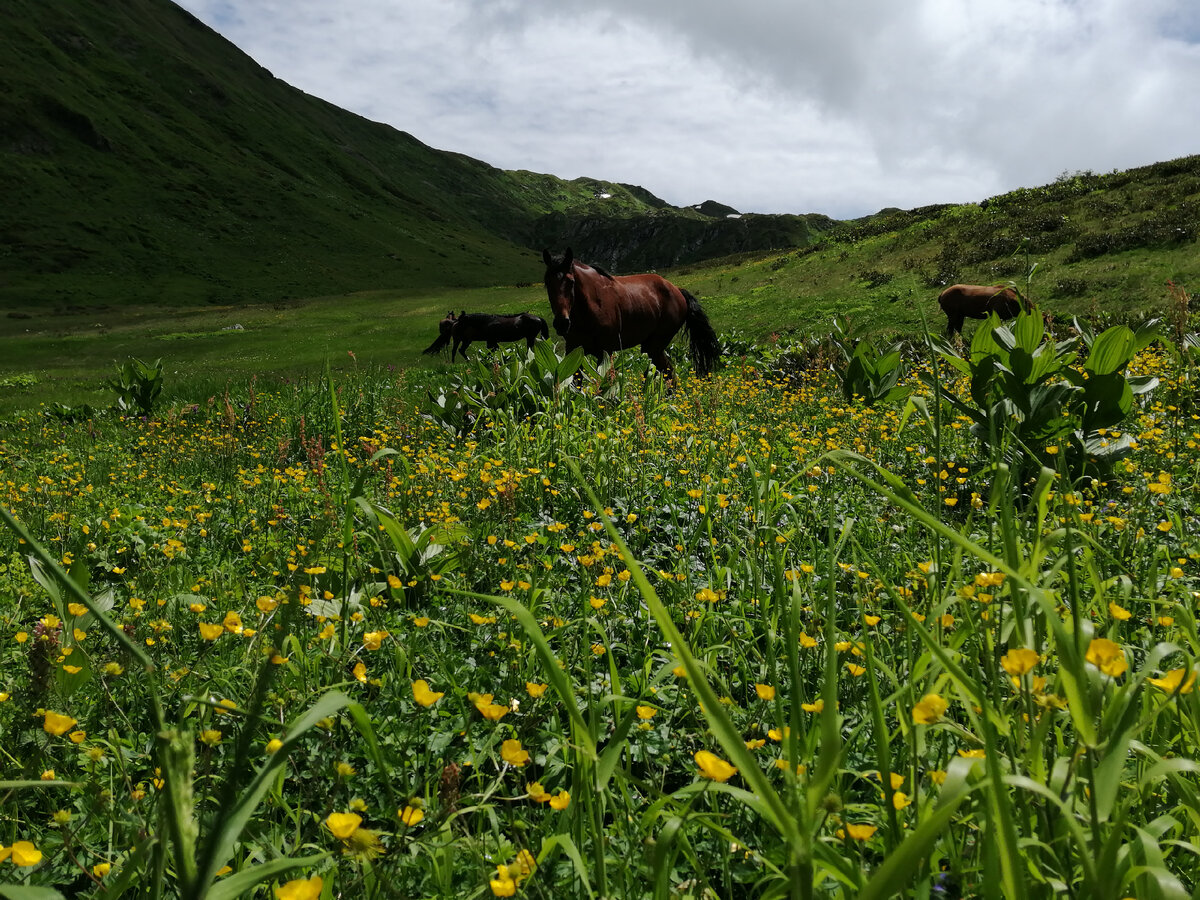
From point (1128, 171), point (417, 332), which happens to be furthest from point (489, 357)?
point (1128, 171)

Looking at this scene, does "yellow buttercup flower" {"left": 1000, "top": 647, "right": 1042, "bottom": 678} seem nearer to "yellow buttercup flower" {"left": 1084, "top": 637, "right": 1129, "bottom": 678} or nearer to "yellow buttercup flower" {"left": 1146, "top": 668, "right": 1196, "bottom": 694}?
"yellow buttercup flower" {"left": 1084, "top": 637, "right": 1129, "bottom": 678}

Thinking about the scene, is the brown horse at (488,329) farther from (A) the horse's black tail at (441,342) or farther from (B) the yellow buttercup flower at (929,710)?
(B) the yellow buttercup flower at (929,710)

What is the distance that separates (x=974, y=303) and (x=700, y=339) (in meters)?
5.91

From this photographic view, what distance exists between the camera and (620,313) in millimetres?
Result: 10898

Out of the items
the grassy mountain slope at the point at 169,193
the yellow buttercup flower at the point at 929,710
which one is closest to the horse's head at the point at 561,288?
the yellow buttercup flower at the point at 929,710

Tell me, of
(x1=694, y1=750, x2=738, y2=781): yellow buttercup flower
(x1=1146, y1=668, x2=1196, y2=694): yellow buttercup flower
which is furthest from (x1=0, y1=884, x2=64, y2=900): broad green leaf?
(x1=1146, y1=668, x2=1196, y2=694): yellow buttercup flower

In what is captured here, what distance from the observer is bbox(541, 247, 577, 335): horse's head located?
9.48 m

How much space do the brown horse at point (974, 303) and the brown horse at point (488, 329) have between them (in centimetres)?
1314

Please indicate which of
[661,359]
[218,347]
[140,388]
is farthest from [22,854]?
[218,347]

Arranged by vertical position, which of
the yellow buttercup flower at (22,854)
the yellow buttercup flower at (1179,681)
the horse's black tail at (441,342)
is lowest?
the yellow buttercup flower at (22,854)

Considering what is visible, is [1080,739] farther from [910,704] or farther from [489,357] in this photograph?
[489,357]

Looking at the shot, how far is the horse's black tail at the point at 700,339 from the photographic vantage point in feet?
42.4

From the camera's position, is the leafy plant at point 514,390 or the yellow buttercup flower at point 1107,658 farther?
the leafy plant at point 514,390

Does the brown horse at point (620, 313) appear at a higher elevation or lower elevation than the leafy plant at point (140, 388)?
higher
